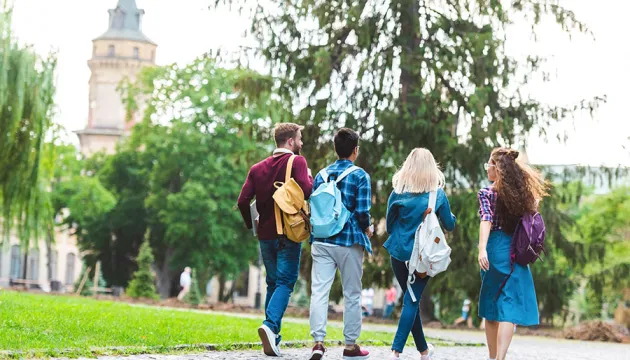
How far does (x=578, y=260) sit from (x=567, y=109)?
373cm

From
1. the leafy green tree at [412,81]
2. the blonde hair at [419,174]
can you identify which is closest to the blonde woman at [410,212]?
the blonde hair at [419,174]

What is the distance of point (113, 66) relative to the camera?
103188mm

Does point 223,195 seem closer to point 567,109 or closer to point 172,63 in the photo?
point 172,63

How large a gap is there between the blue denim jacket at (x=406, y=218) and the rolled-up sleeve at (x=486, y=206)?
287 millimetres

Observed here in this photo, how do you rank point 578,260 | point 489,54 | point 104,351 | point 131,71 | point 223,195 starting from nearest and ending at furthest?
point 104,351 → point 489,54 → point 578,260 → point 223,195 → point 131,71

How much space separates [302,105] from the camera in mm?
25984

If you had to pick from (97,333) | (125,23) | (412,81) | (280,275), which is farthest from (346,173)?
(125,23)

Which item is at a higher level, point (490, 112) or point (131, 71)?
point (131, 71)

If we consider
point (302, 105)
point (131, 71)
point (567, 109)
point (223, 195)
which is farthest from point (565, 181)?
point (131, 71)

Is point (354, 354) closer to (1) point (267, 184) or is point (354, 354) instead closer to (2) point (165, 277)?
(1) point (267, 184)

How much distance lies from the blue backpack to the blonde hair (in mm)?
597

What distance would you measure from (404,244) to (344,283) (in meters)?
0.62

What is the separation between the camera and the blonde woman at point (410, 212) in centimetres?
965

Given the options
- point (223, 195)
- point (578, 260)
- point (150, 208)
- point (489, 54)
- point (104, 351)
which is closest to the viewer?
point (104, 351)
